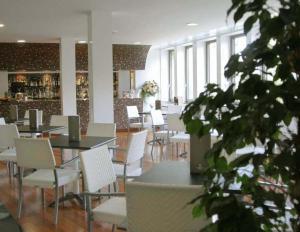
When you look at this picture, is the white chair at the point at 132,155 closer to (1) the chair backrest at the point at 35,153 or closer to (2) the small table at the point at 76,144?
(2) the small table at the point at 76,144

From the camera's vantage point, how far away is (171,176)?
8.89 ft

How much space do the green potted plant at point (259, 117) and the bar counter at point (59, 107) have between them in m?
10.2

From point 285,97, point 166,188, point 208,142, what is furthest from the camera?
point 208,142

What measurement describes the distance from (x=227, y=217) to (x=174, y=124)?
230 inches

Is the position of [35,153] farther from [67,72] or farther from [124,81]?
[124,81]

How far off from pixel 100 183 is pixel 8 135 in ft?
9.50

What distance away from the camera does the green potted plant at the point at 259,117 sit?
40.2 inches

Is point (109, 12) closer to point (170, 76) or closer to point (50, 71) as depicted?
point (50, 71)

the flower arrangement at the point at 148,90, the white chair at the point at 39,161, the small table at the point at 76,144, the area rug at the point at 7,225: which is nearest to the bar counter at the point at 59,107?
the flower arrangement at the point at 148,90

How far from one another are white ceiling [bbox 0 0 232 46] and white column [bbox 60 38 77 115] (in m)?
0.31

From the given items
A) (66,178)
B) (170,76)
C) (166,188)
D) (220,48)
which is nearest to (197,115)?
(166,188)

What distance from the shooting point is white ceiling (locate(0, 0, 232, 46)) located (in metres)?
6.12

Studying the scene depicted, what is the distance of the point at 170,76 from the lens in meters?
13.7

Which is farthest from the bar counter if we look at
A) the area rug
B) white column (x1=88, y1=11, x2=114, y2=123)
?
the area rug
